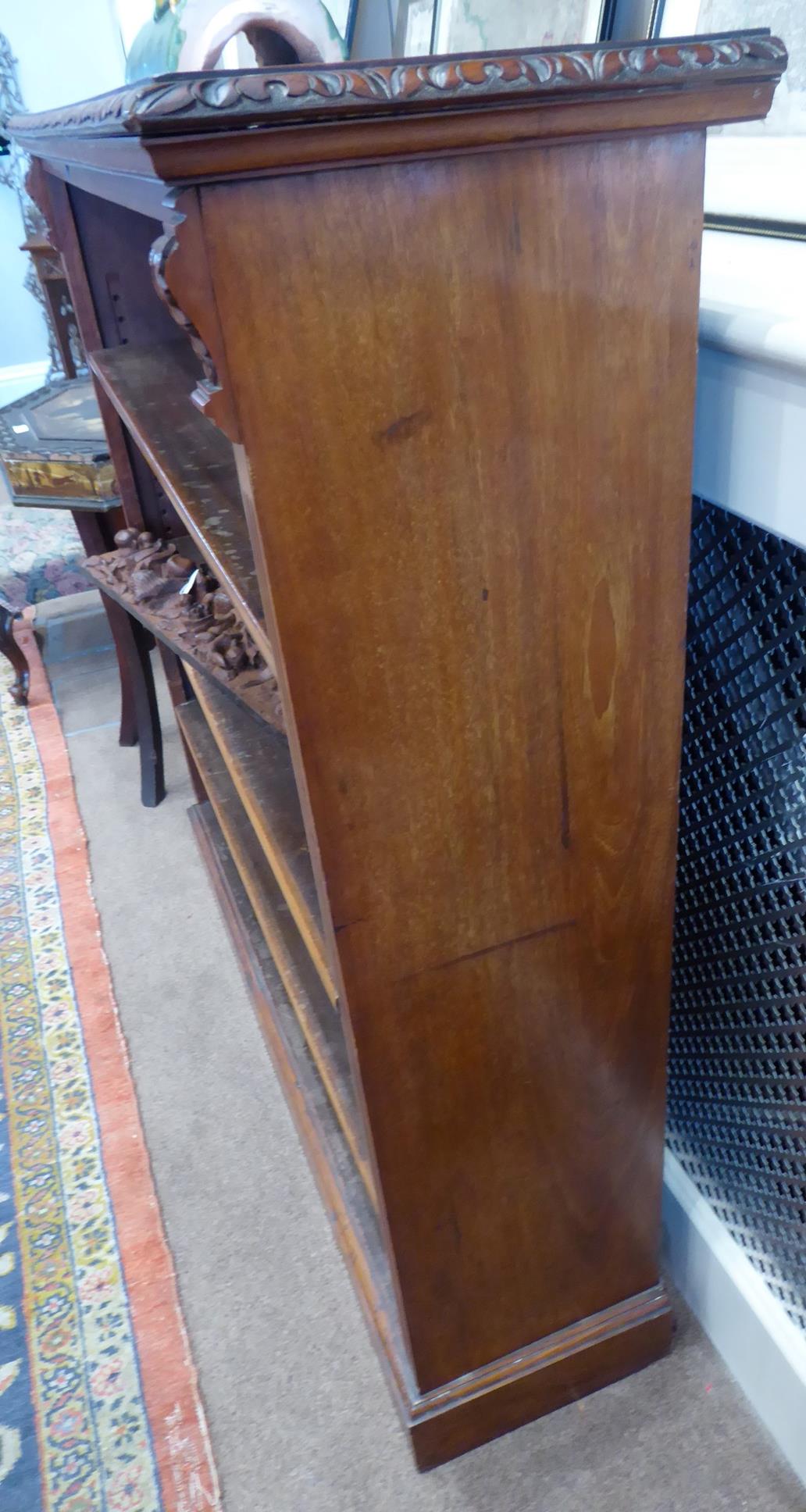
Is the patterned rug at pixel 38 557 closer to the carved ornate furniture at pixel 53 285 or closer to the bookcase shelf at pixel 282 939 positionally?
the carved ornate furniture at pixel 53 285

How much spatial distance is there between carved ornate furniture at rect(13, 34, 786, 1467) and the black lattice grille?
103 millimetres

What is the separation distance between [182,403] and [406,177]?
0.93 metres

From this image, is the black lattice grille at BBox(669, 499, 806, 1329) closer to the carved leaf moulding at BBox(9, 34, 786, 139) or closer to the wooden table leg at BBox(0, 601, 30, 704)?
the carved leaf moulding at BBox(9, 34, 786, 139)

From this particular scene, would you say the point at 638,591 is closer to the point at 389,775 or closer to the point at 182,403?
the point at 389,775

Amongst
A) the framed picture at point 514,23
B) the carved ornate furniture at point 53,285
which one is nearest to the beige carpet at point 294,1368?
the framed picture at point 514,23

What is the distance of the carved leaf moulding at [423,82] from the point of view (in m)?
0.46

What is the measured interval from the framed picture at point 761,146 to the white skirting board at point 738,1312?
3.15ft

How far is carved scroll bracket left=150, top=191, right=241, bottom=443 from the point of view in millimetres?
500

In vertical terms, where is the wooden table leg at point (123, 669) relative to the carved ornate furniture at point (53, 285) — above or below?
below

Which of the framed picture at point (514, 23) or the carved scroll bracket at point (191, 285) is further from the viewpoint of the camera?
the framed picture at point (514, 23)

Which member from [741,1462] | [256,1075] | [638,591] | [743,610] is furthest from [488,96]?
[256,1075]

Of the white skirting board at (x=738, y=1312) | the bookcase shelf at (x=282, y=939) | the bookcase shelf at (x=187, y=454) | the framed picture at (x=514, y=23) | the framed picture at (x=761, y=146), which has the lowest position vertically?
the white skirting board at (x=738, y=1312)

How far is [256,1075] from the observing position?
1.52m

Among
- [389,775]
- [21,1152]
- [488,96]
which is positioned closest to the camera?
[488,96]
